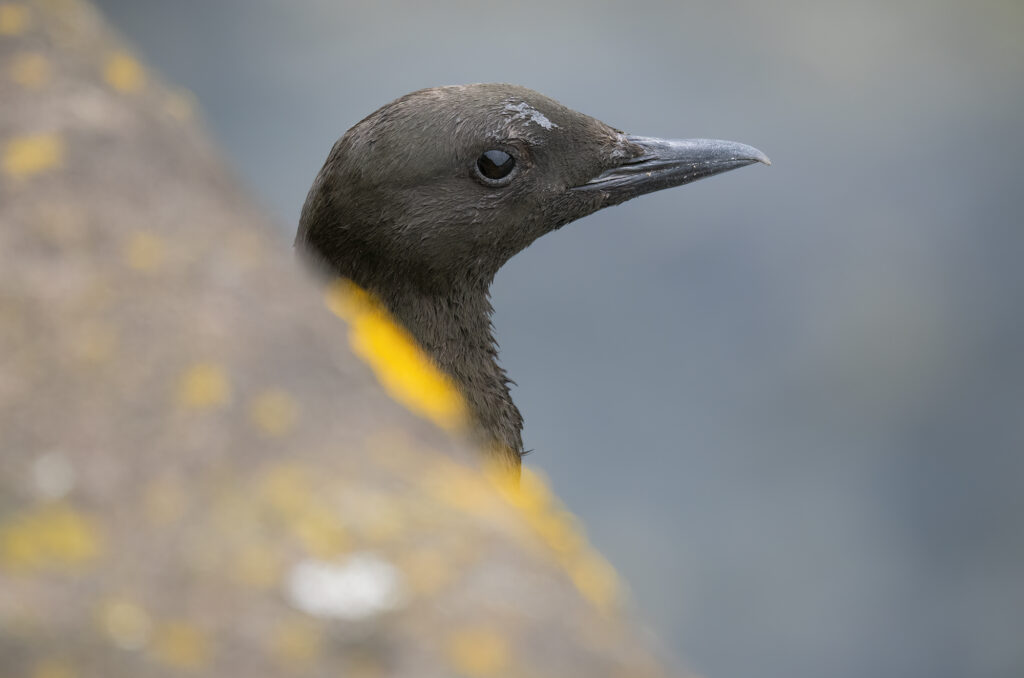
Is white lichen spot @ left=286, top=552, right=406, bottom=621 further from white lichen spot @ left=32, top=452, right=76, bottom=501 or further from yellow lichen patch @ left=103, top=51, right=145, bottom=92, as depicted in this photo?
yellow lichen patch @ left=103, top=51, right=145, bottom=92

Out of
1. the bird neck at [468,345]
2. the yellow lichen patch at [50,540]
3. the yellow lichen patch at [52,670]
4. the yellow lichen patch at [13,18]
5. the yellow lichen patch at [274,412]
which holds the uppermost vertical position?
the bird neck at [468,345]

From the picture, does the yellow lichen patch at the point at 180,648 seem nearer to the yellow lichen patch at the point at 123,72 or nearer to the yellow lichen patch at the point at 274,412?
the yellow lichen patch at the point at 274,412

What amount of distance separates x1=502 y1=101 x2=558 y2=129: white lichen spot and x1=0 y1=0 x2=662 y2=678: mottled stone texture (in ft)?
6.73

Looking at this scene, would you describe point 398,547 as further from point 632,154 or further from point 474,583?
point 632,154

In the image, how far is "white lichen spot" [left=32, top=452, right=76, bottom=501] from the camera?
37.3 inches

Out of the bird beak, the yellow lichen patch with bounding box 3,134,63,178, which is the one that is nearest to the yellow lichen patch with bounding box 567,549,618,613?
the yellow lichen patch with bounding box 3,134,63,178

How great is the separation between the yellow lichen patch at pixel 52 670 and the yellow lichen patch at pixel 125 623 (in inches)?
1.6

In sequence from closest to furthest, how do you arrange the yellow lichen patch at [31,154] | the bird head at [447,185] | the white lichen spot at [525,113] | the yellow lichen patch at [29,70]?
1. the yellow lichen patch at [31,154]
2. the yellow lichen patch at [29,70]
3. the bird head at [447,185]
4. the white lichen spot at [525,113]

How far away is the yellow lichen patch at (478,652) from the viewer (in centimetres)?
89

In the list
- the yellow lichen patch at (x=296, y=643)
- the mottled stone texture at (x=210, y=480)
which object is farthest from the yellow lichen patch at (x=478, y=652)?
the yellow lichen patch at (x=296, y=643)

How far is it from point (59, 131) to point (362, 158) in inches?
72.5

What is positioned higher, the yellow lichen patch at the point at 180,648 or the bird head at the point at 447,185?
the bird head at the point at 447,185

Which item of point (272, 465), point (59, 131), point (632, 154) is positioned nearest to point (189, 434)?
point (272, 465)

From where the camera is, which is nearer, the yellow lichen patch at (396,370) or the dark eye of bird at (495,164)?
the yellow lichen patch at (396,370)
